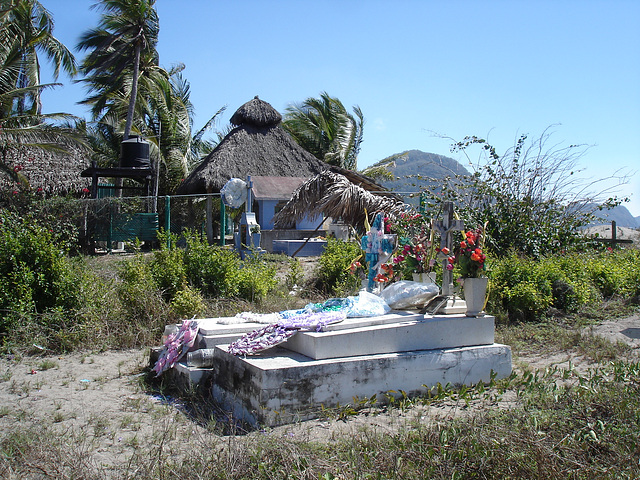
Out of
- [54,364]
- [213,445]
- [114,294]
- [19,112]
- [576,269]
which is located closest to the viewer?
[213,445]

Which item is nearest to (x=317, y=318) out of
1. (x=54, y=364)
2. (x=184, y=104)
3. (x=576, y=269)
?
(x=54, y=364)

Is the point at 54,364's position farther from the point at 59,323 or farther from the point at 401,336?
the point at 401,336

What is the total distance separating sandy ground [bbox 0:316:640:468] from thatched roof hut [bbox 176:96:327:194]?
47.2ft

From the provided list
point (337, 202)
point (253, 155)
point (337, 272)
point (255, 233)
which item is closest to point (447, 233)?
point (337, 272)

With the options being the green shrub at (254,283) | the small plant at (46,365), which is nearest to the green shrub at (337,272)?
the green shrub at (254,283)

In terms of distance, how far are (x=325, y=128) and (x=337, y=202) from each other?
15664 mm

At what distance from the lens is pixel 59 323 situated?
668 centimetres

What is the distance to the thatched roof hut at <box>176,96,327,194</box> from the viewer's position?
20.4 metres

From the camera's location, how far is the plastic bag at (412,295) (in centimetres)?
543

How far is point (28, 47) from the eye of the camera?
20203 millimetres

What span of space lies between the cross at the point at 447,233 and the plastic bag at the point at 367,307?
0.61 metres

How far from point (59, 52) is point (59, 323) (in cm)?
1816

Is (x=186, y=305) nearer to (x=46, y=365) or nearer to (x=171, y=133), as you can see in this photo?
(x=46, y=365)

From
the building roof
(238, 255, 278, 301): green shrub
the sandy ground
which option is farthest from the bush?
the building roof
